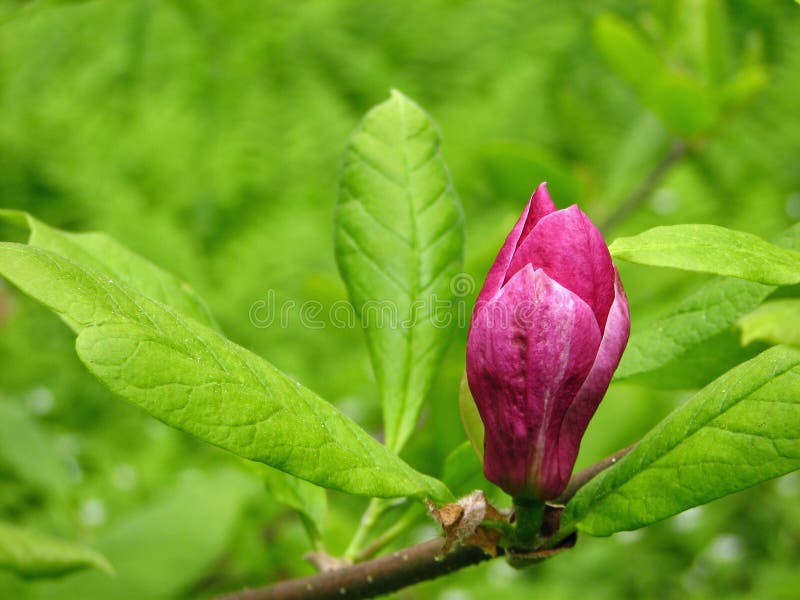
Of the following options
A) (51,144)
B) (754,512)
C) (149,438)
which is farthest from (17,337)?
(754,512)

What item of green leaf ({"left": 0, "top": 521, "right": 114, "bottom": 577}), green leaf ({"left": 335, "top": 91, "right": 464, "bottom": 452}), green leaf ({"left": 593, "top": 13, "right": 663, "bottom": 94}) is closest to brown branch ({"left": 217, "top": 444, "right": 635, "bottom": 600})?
green leaf ({"left": 335, "top": 91, "right": 464, "bottom": 452})

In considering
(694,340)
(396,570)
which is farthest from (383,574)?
(694,340)

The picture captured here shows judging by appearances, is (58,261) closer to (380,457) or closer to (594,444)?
(380,457)

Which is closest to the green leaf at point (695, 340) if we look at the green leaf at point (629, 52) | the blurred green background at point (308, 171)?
the green leaf at point (629, 52)

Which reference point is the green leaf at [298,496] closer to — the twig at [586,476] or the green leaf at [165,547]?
the twig at [586,476]

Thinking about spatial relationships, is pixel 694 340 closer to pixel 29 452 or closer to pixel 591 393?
pixel 591 393

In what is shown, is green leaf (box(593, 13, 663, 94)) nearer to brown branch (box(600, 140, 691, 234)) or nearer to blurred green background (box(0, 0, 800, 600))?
brown branch (box(600, 140, 691, 234))

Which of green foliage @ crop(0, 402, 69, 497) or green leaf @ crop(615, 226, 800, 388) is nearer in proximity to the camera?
green leaf @ crop(615, 226, 800, 388)
